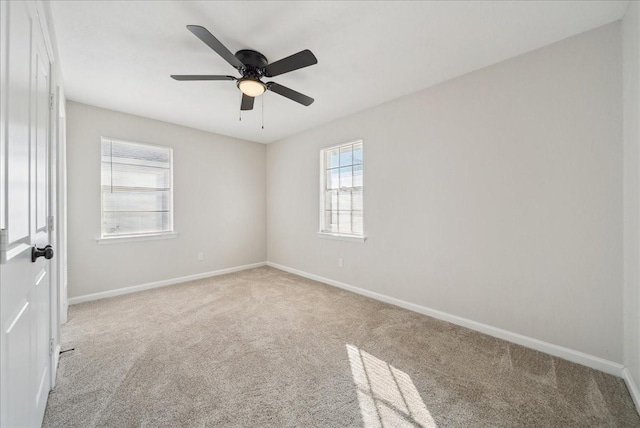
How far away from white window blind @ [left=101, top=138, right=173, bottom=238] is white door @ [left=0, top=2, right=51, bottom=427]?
238cm

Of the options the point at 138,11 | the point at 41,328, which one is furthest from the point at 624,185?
the point at 41,328

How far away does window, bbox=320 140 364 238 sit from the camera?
3.79 metres

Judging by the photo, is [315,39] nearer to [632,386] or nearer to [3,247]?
[3,247]

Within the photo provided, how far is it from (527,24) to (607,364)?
2.59 meters

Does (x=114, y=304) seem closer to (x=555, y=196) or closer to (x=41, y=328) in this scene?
(x=41, y=328)

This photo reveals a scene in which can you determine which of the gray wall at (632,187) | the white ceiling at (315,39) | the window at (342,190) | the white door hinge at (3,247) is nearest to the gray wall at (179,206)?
the white ceiling at (315,39)

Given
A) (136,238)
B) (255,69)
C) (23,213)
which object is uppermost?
(255,69)

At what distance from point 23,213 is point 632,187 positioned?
3372 mm

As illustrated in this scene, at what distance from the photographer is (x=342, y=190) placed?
4004mm

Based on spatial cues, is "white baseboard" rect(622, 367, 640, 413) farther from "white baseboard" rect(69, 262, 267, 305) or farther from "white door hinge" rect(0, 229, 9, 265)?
"white baseboard" rect(69, 262, 267, 305)

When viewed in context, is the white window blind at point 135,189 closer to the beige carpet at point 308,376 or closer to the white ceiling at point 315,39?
the white ceiling at point 315,39

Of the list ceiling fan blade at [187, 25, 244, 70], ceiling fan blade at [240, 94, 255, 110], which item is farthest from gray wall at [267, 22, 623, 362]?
ceiling fan blade at [187, 25, 244, 70]

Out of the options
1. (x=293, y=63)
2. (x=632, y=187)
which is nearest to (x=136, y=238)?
(x=293, y=63)

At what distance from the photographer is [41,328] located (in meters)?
1.46
